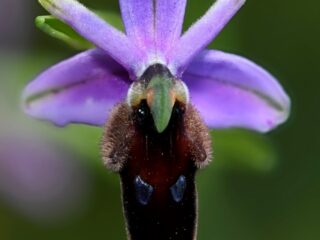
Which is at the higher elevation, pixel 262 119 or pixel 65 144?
pixel 65 144

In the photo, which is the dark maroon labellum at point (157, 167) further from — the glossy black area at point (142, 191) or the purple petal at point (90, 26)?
the purple petal at point (90, 26)

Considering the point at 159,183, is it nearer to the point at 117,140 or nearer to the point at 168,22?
the point at 117,140

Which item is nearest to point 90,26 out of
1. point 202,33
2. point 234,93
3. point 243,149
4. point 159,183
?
point 202,33

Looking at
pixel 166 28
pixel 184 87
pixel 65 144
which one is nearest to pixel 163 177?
pixel 184 87

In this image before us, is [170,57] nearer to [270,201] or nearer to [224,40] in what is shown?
[224,40]

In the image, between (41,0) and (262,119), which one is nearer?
(41,0)

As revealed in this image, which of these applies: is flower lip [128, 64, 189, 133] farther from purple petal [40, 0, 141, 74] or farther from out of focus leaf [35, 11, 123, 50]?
out of focus leaf [35, 11, 123, 50]

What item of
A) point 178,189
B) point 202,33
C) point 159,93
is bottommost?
point 178,189
